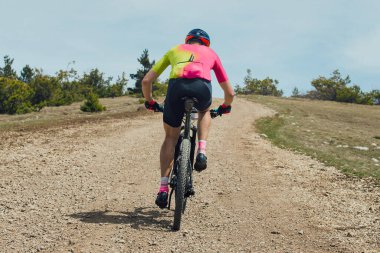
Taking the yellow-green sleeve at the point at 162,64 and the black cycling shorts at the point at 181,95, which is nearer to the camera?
the black cycling shorts at the point at 181,95

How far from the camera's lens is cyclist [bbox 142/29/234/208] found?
494 cm

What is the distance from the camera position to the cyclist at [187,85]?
16.2 feet

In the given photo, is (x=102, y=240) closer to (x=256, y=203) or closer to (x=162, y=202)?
(x=162, y=202)

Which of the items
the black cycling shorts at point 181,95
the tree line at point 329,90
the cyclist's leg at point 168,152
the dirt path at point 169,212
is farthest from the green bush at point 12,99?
the tree line at point 329,90

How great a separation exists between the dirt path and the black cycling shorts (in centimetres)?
153

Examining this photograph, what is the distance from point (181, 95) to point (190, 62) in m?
0.47

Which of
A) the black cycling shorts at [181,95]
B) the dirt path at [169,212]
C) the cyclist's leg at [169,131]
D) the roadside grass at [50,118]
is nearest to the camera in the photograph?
the dirt path at [169,212]

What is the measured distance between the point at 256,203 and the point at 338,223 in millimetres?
1403

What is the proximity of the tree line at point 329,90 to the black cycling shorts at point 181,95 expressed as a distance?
8216cm

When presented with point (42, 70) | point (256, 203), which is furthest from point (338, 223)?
point (42, 70)

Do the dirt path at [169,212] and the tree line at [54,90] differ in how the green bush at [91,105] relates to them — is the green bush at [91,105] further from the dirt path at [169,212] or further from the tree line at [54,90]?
the dirt path at [169,212]

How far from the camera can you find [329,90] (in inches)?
4186

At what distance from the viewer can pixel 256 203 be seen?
6.72 metres

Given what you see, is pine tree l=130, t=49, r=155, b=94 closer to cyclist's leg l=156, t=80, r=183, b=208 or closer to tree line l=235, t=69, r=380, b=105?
tree line l=235, t=69, r=380, b=105
